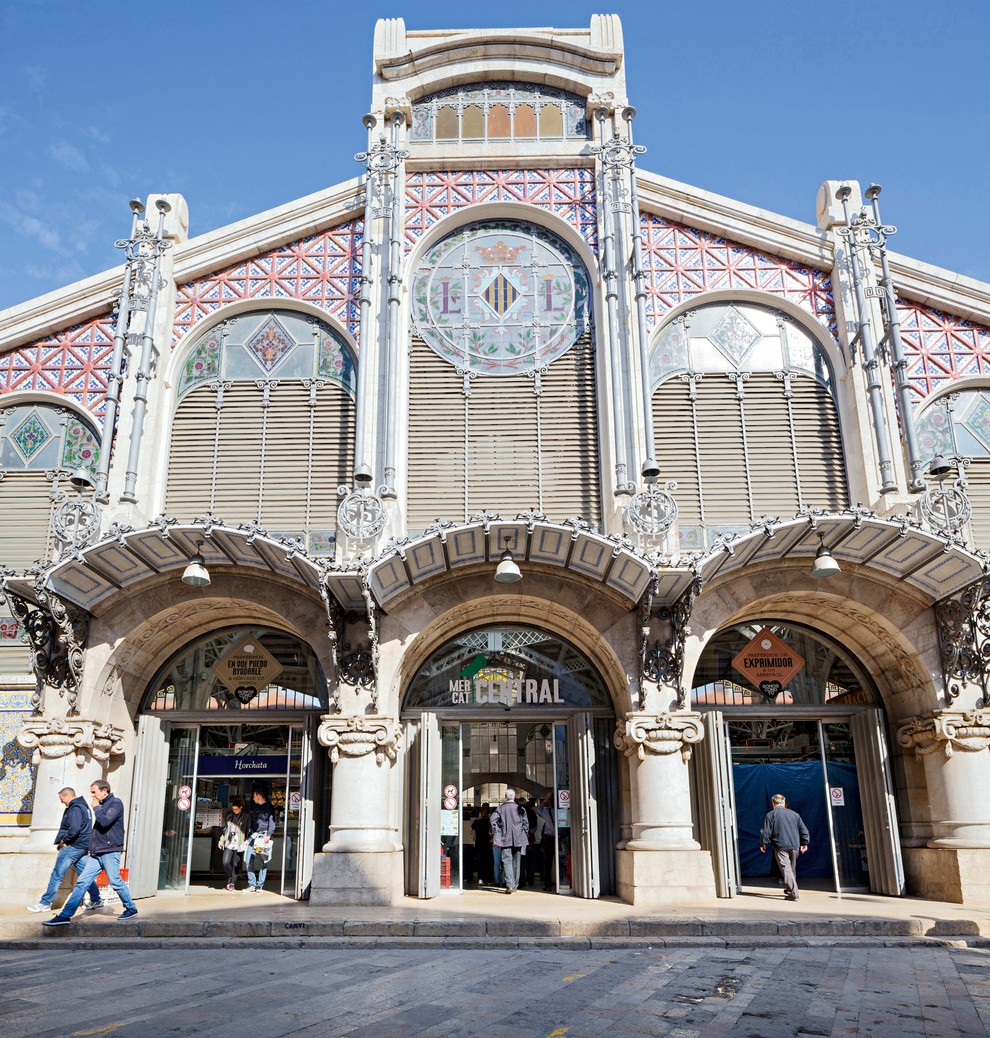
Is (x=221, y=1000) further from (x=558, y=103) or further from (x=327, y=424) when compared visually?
(x=558, y=103)

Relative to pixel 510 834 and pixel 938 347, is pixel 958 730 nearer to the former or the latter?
pixel 938 347

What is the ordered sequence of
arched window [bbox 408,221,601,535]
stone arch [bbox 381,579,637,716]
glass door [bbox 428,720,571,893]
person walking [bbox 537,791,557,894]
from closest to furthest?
stone arch [bbox 381,579,637,716]
glass door [bbox 428,720,571,893]
arched window [bbox 408,221,601,535]
person walking [bbox 537,791,557,894]

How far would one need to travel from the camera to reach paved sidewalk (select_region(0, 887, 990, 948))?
33.1 ft

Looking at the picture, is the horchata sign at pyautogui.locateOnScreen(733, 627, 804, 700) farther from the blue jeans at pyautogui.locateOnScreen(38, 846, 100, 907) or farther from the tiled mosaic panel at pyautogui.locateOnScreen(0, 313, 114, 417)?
the tiled mosaic panel at pyautogui.locateOnScreen(0, 313, 114, 417)

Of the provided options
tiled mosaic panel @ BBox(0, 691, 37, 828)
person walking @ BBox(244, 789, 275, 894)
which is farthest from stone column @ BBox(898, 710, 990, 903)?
tiled mosaic panel @ BBox(0, 691, 37, 828)

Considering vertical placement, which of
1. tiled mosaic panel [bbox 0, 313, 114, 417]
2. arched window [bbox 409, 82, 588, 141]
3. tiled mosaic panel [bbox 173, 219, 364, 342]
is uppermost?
arched window [bbox 409, 82, 588, 141]

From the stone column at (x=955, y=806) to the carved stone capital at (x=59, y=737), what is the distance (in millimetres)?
12093

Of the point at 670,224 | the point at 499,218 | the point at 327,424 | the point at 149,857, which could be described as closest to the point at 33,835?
the point at 149,857

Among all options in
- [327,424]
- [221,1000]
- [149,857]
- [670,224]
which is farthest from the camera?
[670,224]

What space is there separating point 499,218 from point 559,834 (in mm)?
10556

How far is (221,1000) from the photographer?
274 inches

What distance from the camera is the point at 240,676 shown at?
15.5 m

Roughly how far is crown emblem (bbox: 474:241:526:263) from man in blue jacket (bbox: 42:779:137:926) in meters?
10.5

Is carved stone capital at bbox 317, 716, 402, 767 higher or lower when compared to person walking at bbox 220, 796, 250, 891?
higher
